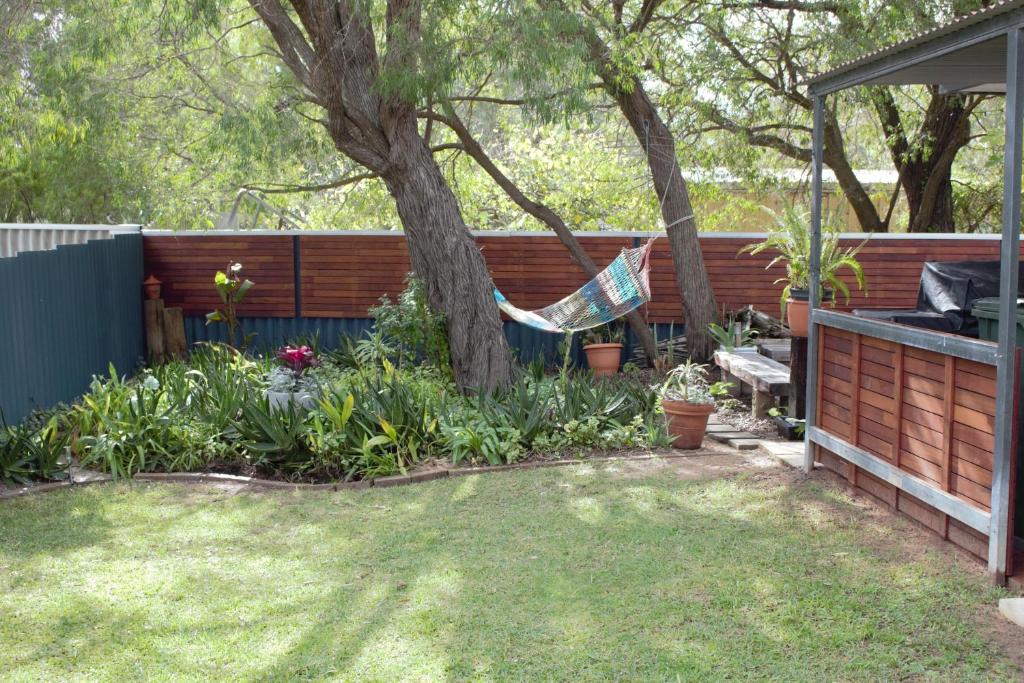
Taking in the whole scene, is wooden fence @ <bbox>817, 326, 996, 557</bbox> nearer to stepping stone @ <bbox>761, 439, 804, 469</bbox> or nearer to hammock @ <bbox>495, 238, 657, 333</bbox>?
stepping stone @ <bbox>761, 439, 804, 469</bbox>

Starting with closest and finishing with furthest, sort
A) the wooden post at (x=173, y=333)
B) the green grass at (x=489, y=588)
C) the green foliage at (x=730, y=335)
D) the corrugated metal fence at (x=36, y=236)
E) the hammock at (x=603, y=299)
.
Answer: the green grass at (x=489, y=588) → the hammock at (x=603, y=299) → the green foliage at (x=730, y=335) → the corrugated metal fence at (x=36, y=236) → the wooden post at (x=173, y=333)

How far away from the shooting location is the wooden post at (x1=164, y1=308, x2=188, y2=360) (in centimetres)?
936

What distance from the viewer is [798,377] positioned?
6.27 m

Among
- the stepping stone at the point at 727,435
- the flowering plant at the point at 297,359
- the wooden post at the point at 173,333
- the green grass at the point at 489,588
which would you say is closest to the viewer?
the green grass at the point at 489,588

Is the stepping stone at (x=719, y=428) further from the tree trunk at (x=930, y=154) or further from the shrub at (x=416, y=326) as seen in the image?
the tree trunk at (x=930, y=154)

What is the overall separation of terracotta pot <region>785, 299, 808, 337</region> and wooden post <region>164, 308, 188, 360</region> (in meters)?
5.59

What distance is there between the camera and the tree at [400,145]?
697 centimetres

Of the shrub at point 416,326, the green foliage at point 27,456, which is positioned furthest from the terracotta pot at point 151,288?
the green foliage at point 27,456

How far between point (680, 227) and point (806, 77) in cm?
165

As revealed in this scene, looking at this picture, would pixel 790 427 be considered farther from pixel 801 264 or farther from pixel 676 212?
pixel 676 212

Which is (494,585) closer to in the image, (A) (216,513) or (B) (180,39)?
(A) (216,513)

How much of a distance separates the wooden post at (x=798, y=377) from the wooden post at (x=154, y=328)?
225 inches

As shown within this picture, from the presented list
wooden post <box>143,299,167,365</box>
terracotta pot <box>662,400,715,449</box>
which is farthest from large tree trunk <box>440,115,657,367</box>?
wooden post <box>143,299,167,365</box>

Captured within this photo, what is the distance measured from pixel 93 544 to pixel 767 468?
133 inches
